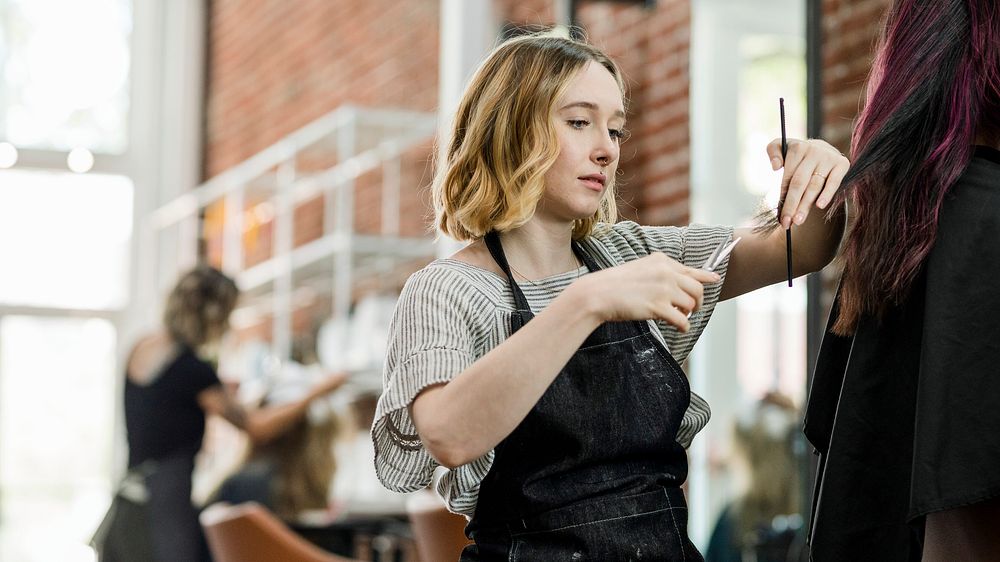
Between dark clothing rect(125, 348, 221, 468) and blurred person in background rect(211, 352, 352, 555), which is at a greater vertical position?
dark clothing rect(125, 348, 221, 468)

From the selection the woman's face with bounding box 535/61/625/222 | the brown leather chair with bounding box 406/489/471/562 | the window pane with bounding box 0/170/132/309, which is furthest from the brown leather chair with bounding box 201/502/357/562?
the window pane with bounding box 0/170/132/309

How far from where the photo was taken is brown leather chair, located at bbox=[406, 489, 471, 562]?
288cm

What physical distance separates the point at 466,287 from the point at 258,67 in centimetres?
677

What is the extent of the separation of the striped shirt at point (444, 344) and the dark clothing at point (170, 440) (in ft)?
10.6

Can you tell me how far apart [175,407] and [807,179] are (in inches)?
Answer: 139

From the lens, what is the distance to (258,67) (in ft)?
25.9

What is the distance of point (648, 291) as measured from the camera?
1.20m

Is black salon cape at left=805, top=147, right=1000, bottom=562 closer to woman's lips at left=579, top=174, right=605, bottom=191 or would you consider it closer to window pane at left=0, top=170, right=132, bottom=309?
woman's lips at left=579, top=174, right=605, bottom=191

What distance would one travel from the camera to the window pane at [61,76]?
821 cm

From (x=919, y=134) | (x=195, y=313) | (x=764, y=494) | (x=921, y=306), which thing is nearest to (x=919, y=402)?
(x=921, y=306)

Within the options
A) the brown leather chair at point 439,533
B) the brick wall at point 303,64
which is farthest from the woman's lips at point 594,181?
the brick wall at point 303,64

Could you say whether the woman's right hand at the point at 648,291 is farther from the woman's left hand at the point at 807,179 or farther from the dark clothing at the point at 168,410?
the dark clothing at the point at 168,410

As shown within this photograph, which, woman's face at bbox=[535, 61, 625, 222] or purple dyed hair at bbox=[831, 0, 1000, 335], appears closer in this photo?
purple dyed hair at bbox=[831, 0, 1000, 335]

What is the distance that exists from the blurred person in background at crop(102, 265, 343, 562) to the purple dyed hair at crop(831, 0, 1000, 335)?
3510 mm
